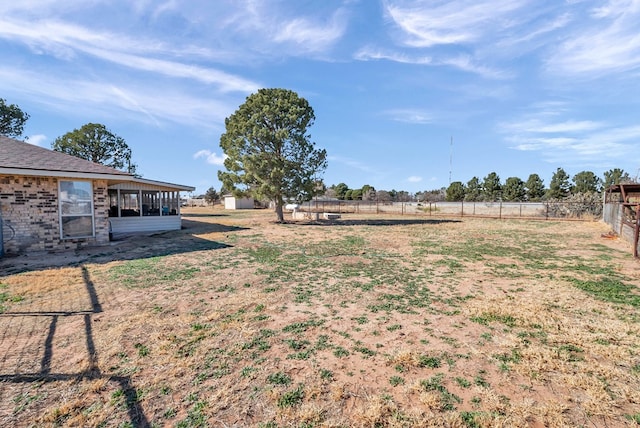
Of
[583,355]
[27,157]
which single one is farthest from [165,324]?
[27,157]

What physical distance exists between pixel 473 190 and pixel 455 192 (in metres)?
2.46

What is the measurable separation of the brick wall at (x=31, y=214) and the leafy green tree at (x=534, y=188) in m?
44.4

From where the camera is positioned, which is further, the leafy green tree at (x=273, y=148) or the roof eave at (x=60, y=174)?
the leafy green tree at (x=273, y=148)

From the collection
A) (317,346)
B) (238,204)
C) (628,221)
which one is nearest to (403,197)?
(238,204)

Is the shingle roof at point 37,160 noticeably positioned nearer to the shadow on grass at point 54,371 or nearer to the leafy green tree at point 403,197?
the shadow on grass at point 54,371

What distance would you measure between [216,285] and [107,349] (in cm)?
250

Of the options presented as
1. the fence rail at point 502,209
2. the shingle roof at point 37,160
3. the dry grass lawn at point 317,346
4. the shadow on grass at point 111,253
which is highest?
the shingle roof at point 37,160

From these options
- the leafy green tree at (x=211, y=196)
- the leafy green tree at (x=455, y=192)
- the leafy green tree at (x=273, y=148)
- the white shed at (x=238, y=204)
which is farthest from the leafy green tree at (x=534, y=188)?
the leafy green tree at (x=211, y=196)

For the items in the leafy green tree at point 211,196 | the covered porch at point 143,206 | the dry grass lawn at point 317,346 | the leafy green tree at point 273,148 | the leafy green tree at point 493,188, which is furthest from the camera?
the leafy green tree at point 211,196

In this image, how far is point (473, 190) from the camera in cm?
4369

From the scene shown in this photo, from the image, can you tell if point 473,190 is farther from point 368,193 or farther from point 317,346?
point 317,346

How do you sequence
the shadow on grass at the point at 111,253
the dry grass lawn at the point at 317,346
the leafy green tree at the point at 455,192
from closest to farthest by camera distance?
the dry grass lawn at the point at 317,346 < the shadow on grass at the point at 111,253 < the leafy green tree at the point at 455,192

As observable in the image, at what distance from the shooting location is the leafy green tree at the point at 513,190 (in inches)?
1539

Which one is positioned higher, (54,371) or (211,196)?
(211,196)
